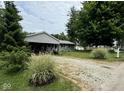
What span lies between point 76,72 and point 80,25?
2066 cm

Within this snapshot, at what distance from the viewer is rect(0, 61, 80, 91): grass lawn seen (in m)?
8.13

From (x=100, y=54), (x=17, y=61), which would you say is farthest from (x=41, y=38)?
(x=17, y=61)

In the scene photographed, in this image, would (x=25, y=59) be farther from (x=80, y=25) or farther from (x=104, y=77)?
(x=80, y=25)

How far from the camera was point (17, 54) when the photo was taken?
11.2m

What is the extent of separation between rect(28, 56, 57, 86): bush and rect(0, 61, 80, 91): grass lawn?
0.23m

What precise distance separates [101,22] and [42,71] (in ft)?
66.6

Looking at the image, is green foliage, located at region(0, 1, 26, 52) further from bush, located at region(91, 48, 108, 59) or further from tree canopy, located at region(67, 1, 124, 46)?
tree canopy, located at region(67, 1, 124, 46)

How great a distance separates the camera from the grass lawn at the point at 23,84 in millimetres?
8133

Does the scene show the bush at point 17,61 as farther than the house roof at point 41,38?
No

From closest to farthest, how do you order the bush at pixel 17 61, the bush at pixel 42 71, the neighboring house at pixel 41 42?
the bush at pixel 42 71, the bush at pixel 17 61, the neighboring house at pixel 41 42

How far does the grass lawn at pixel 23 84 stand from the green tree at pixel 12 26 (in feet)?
20.8

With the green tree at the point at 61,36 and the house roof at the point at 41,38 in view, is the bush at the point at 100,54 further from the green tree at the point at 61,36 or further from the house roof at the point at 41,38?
the green tree at the point at 61,36

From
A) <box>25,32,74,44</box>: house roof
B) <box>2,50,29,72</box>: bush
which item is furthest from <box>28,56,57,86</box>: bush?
<box>25,32,74,44</box>: house roof

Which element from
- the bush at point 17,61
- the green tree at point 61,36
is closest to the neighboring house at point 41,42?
the bush at point 17,61
